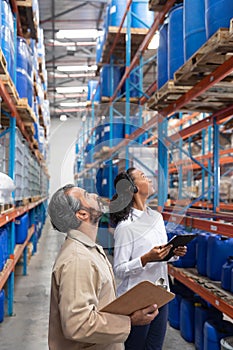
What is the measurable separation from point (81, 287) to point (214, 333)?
2480 mm

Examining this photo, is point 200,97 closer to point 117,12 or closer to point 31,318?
point 31,318

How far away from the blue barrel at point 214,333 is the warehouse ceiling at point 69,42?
363 inches

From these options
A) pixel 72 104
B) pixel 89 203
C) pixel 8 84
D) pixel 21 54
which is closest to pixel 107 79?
pixel 21 54

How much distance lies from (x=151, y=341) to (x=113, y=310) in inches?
45.4

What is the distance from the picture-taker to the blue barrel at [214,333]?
3.64 metres

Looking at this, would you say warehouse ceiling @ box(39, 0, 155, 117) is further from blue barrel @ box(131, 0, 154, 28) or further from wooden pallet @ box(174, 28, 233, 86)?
wooden pallet @ box(174, 28, 233, 86)

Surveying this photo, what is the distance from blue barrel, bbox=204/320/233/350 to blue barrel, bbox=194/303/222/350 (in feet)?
0.83

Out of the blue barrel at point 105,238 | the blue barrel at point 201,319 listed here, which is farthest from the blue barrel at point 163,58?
the blue barrel at point 201,319

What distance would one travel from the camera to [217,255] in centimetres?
412

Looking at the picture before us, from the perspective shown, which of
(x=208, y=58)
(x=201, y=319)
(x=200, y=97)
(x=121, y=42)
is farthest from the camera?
(x=121, y=42)

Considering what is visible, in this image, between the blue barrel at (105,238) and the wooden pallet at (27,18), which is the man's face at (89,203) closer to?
the blue barrel at (105,238)

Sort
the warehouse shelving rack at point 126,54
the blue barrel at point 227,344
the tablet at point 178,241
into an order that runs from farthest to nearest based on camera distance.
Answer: the warehouse shelving rack at point 126,54, the blue barrel at point 227,344, the tablet at point 178,241

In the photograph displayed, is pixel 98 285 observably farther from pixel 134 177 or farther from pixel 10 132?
pixel 10 132

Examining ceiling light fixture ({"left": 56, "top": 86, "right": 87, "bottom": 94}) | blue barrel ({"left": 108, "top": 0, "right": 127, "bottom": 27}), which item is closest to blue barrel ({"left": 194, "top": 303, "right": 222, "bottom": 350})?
blue barrel ({"left": 108, "top": 0, "right": 127, "bottom": 27})
